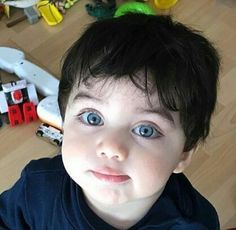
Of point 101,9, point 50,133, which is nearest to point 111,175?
point 50,133

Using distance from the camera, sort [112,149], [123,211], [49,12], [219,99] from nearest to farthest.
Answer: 1. [112,149]
2. [123,211]
3. [219,99]
4. [49,12]

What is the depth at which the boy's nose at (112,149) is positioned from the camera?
546 mm

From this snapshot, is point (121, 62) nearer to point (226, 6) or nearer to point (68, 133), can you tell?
point (68, 133)

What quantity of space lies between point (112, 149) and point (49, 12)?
0.82m

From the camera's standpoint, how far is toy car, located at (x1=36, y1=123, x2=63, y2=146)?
109cm

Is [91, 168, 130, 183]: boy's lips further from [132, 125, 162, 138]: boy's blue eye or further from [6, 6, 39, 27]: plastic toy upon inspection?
[6, 6, 39, 27]: plastic toy

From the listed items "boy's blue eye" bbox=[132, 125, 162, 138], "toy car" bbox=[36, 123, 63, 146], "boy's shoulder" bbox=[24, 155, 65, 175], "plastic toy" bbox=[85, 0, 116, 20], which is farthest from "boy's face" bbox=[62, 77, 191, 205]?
"plastic toy" bbox=[85, 0, 116, 20]

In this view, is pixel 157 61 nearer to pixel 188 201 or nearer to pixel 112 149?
pixel 112 149

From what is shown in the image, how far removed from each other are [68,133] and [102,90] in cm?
7

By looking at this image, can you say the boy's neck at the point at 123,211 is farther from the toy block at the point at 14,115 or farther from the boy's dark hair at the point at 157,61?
the toy block at the point at 14,115

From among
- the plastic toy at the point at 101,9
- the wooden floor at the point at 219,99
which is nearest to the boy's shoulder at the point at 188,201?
the wooden floor at the point at 219,99

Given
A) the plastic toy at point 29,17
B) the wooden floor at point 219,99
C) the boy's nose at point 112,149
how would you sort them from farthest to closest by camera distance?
1. the plastic toy at point 29,17
2. the wooden floor at point 219,99
3. the boy's nose at point 112,149

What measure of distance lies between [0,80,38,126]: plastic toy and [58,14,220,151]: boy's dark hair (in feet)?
1.60

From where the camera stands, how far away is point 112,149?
545mm
